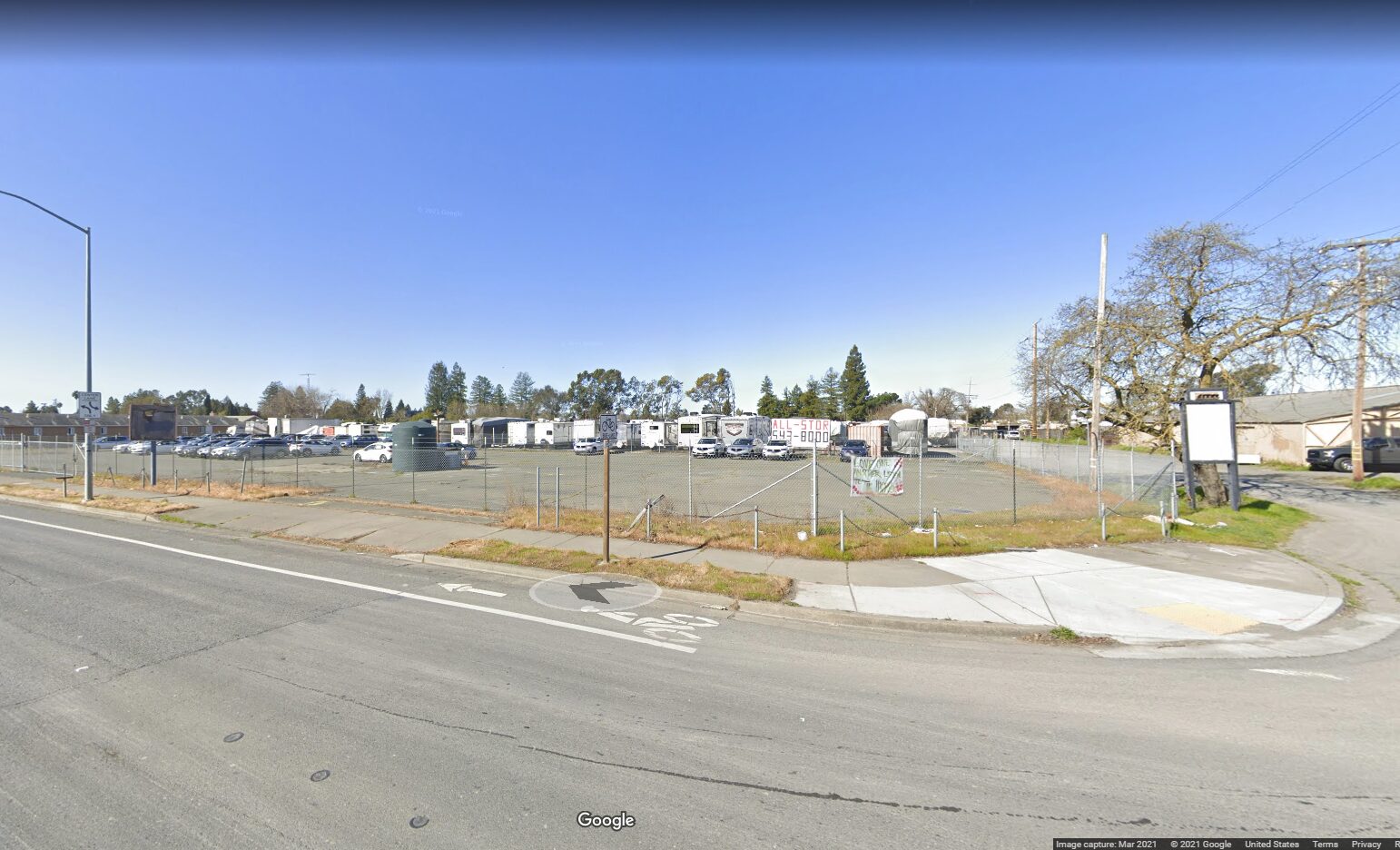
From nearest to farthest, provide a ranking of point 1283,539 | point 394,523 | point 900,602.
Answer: point 900,602 < point 1283,539 < point 394,523

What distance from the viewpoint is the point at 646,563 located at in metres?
8.63

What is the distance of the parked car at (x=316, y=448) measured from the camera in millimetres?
47069

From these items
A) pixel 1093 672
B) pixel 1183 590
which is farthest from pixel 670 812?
pixel 1183 590

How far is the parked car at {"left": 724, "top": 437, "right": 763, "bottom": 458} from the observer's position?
141 feet

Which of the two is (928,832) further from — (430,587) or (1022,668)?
(430,587)

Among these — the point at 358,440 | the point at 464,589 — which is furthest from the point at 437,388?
the point at 464,589

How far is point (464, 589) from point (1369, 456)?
4231 centimetres

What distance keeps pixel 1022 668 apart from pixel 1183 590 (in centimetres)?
455

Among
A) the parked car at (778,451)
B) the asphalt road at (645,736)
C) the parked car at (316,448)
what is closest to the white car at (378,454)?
the parked car at (316,448)

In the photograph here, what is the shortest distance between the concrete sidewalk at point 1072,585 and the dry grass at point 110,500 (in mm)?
5293

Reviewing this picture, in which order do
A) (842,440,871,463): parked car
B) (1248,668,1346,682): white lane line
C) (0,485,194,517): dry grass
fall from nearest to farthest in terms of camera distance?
(1248,668,1346,682): white lane line, (0,485,194,517): dry grass, (842,440,871,463): parked car

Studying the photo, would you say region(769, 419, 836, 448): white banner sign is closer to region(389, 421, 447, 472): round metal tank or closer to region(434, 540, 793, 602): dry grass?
region(389, 421, 447, 472): round metal tank

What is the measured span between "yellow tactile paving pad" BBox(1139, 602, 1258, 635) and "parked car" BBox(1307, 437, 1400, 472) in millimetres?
32221

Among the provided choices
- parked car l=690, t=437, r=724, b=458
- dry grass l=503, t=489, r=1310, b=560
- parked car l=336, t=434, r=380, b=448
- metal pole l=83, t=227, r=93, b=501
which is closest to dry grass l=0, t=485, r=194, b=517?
metal pole l=83, t=227, r=93, b=501
